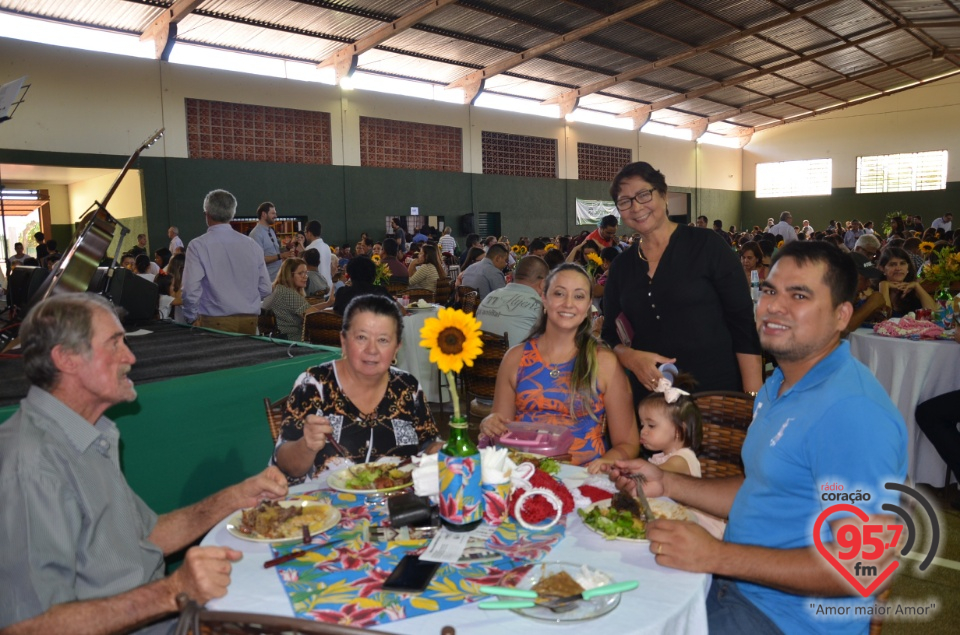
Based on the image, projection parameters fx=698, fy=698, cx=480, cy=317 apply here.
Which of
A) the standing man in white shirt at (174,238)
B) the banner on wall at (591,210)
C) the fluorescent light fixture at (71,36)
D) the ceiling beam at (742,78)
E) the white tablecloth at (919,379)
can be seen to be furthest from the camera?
the banner on wall at (591,210)

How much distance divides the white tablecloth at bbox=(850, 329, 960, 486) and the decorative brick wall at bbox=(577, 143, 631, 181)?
16816mm

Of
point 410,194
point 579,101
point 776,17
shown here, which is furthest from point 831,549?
point 579,101

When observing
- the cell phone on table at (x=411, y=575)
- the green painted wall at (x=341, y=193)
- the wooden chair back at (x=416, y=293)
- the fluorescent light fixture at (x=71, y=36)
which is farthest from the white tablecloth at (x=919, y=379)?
the fluorescent light fixture at (x=71, y=36)

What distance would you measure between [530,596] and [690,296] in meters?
1.66

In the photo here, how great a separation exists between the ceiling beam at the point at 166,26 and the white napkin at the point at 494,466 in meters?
10.6

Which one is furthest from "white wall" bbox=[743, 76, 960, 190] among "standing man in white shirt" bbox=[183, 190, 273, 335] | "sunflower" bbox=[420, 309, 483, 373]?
"sunflower" bbox=[420, 309, 483, 373]

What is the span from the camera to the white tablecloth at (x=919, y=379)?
3.76m

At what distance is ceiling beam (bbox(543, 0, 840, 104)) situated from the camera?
14.6 metres

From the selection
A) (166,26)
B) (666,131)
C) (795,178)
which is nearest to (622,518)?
(166,26)

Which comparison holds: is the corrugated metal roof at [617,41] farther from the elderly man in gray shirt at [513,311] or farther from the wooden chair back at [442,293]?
the elderly man in gray shirt at [513,311]

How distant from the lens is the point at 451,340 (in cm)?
148

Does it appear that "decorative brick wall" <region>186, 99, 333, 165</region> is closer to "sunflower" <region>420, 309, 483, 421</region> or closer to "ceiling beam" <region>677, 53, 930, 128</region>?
"sunflower" <region>420, 309, 483, 421</region>

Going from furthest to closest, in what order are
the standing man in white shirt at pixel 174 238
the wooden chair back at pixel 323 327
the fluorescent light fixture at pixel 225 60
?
1. the fluorescent light fixture at pixel 225 60
2. the standing man in white shirt at pixel 174 238
3. the wooden chair back at pixel 323 327

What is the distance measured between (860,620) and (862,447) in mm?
383
